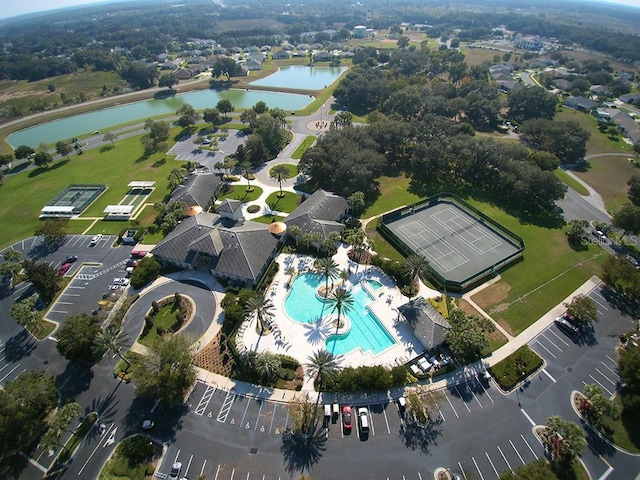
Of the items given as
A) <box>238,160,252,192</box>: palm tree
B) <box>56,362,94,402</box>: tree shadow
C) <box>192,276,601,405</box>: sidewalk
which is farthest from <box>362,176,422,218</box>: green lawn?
<box>56,362,94,402</box>: tree shadow

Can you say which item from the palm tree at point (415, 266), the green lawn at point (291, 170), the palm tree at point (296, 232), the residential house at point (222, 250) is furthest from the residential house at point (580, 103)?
the residential house at point (222, 250)

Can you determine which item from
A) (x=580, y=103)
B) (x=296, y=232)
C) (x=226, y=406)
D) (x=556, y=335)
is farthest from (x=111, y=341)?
(x=580, y=103)

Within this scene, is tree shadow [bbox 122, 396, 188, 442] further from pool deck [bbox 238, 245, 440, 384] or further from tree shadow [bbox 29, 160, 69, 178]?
tree shadow [bbox 29, 160, 69, 178]

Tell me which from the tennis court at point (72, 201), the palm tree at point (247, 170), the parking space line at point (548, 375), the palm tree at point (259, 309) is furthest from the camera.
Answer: the palm tree at point (247, 170)

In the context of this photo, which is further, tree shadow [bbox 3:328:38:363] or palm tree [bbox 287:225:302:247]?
palm tree [bbox 287:225:302:247]

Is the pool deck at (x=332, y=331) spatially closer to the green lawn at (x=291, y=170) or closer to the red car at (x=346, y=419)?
the red car at (x=346, y=419)

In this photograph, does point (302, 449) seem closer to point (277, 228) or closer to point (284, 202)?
point (277, 228)
